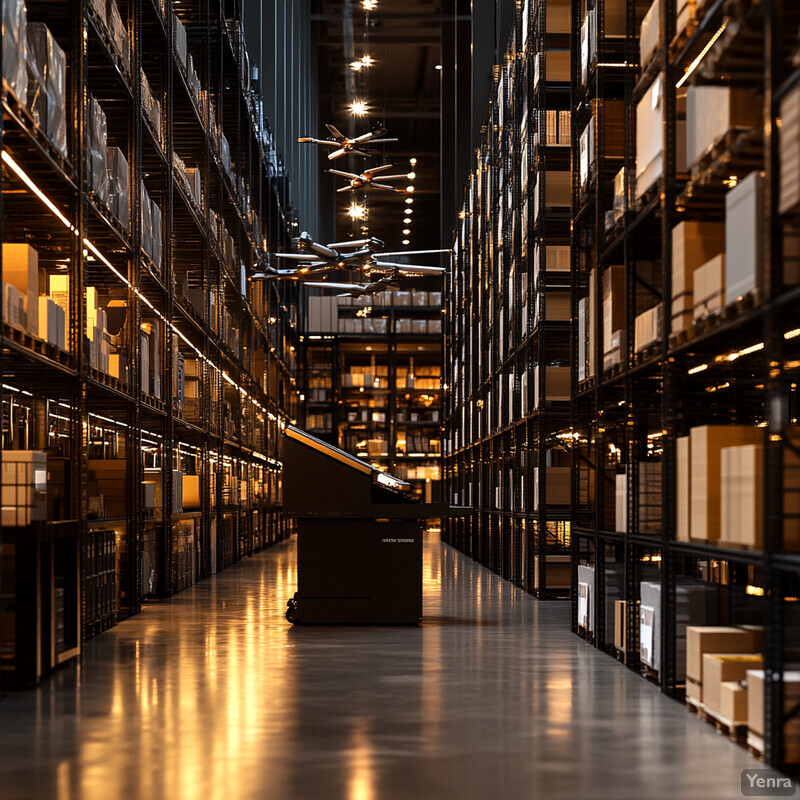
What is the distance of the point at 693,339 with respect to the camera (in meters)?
6.69

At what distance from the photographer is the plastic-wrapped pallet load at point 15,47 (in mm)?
7320

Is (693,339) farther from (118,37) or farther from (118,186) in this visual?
(118,37)

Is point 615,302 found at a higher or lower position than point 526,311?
lower

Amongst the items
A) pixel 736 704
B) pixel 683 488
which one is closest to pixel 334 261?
pixel 683 488

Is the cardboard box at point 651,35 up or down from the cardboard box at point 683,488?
up

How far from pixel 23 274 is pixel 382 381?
3143 centimetres

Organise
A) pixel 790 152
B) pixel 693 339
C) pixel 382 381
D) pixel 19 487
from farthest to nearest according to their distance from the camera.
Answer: pixel 382 381 < pixel 19 487 < pixel 693 339 < pixel 790 152

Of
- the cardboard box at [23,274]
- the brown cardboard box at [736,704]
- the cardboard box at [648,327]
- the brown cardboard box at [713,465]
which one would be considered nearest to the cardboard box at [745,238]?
the brown cardboard box at [713,465]

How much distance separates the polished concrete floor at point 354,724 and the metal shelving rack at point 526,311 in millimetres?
4024

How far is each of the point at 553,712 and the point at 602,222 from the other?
4614mm

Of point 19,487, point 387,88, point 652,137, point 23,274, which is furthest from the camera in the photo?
point 387,88

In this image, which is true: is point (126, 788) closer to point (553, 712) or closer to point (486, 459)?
point (553, 712)

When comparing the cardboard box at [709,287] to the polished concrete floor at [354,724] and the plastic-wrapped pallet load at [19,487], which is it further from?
the plastic-wrapped pallet load at [19,487]

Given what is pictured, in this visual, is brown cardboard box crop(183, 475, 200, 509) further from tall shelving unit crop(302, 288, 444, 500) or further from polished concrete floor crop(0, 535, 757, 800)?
tall shelving unit crop(302, 288, 444, 500)
